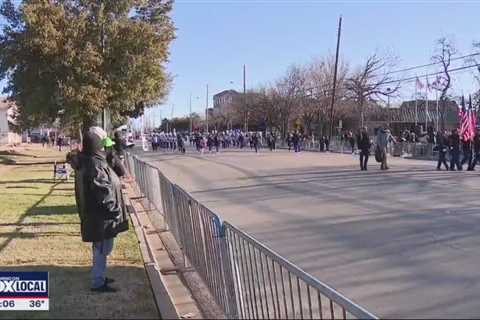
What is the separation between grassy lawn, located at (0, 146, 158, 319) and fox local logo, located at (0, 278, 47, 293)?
0.53 feet

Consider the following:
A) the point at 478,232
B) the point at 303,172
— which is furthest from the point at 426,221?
the point at 303,172

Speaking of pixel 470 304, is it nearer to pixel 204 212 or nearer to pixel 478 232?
pixel 204 212

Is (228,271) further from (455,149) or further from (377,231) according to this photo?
(455,149)

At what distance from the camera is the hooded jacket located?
6.27 m

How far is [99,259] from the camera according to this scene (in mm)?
6660

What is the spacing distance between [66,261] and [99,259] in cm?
171

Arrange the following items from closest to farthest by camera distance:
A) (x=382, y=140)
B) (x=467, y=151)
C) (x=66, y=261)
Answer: (x=66, y=261) < (x=382, y=140) < (x=467, y=151)

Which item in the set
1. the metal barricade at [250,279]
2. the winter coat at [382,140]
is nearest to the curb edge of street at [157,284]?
the metal barricade at [250,279]

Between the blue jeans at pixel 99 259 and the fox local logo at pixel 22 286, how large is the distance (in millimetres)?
532

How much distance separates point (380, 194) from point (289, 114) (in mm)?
62836

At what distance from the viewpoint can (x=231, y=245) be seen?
5301mm

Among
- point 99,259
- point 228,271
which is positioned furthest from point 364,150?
point 228,271

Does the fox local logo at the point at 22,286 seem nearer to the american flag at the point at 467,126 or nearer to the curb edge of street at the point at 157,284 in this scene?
the curb edge of street at the point at 157,284

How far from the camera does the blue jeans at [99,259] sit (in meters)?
6.63
